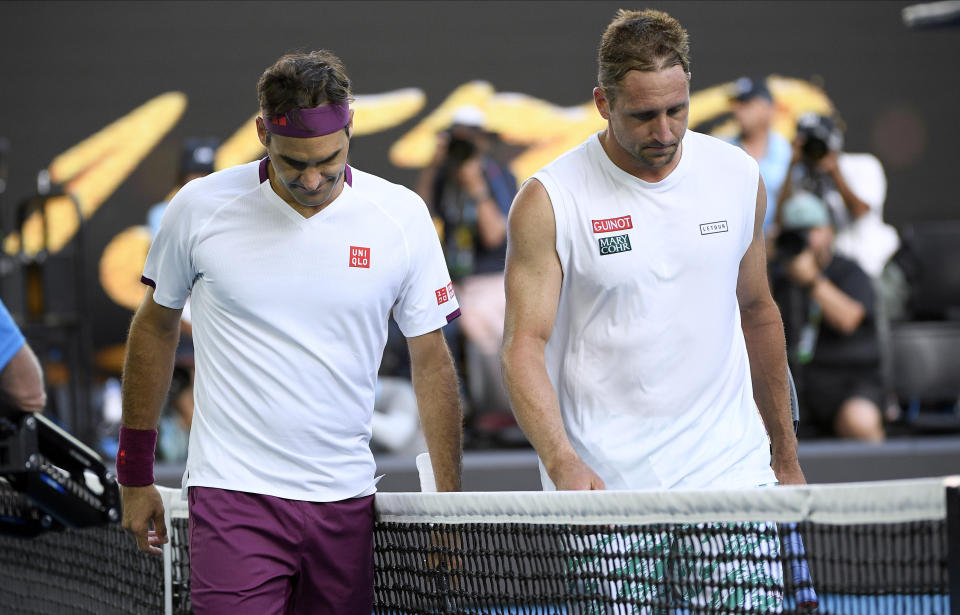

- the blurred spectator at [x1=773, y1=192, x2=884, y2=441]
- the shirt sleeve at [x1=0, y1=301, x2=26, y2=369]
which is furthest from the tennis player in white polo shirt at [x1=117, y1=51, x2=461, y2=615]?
the blurred spectator at [x1=773, y1=192, x2=884, y2=441]

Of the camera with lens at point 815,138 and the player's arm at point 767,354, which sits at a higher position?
the camera with lens at point 815,138

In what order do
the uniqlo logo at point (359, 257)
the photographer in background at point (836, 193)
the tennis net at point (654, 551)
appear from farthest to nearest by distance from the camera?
the photographer in background at point (836, 193)
the uniqlo logo at point (359, 257)
the tennis net at point (654, 551)

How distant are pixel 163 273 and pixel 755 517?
1.52 metres

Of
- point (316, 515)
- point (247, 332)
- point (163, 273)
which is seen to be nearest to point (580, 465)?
point (316, 515)

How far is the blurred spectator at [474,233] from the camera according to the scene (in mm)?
8195

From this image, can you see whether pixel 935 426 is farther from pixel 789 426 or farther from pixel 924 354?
pixel 789 426

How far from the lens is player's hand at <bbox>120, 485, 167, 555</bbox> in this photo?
3.35 meters

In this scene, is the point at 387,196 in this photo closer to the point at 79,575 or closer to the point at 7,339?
the point at 7,339

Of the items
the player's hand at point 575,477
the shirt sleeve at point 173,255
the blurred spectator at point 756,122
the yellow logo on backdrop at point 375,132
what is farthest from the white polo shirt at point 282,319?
the yellow logo on backdrop at point 375,132

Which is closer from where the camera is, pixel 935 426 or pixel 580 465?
pixel 580 465

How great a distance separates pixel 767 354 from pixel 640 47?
0.92 m

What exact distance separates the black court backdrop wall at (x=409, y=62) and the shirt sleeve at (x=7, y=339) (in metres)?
6.26

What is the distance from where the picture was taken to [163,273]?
3211mm

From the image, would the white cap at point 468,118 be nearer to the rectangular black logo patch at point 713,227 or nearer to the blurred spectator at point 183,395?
the blurred spectator at point 183,395
